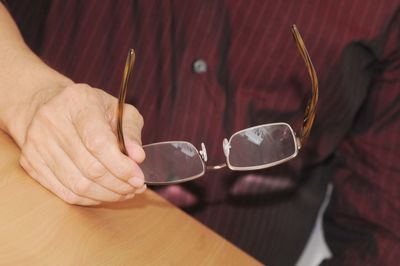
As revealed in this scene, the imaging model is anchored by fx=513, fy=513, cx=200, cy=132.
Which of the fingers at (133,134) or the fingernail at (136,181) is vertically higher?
the fingers at (133,134)

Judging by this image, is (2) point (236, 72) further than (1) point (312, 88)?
Yes

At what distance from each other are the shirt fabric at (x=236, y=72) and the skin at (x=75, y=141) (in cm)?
28

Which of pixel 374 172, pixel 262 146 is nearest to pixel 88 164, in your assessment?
pixel 262 146

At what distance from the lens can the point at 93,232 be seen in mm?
618

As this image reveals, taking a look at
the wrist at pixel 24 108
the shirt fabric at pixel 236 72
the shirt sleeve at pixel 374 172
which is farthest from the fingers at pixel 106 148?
the shirt sleeve at pixel 374 172

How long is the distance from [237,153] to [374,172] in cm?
42

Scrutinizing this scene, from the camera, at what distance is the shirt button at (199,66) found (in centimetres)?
95

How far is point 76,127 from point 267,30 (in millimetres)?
468

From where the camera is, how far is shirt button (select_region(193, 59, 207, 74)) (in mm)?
946

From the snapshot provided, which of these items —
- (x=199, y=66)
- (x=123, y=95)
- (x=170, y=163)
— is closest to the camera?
(x=123, y=95)

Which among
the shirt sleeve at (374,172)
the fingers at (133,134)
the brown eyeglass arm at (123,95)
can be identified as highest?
the brown eyeglass arm at (123,95)

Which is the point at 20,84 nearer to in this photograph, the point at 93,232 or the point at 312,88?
the point at 93,232

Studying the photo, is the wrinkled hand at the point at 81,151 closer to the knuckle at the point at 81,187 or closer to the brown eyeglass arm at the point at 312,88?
the knuckle at the point at 81,187

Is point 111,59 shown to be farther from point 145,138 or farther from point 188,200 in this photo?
point 188,200
